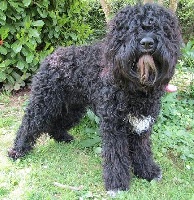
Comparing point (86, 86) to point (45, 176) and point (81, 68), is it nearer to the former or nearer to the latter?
point (81, 68)

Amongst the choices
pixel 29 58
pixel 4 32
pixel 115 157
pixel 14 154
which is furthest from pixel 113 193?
pixel 4 32

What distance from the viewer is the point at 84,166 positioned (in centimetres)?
432

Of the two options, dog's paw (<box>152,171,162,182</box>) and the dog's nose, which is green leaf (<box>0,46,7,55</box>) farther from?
the dog's nose

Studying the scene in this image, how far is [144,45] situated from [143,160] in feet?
4.90

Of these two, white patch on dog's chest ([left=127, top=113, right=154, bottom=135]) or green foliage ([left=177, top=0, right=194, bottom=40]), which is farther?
green foliage ([left=177, top=0, right=194, bottom=40])

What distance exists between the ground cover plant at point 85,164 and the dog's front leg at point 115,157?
0.13 m

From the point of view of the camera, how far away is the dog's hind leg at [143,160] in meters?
3.97

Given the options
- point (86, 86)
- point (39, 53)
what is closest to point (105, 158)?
point (86, 86)

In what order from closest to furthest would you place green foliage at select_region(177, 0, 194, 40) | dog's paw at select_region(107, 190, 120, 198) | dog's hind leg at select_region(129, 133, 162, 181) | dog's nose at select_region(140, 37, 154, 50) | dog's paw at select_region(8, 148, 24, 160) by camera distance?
dog's nose at select_region(140, 37, 154, 50) < dog's paw at select_region(107, 190, 120, 198) < dog's hind leg at select_region(129, 133, 162, 181) < dog's paw at select_region(8, 148, 24, 160) < green foliage at select_region(177, 0, 194, 40)

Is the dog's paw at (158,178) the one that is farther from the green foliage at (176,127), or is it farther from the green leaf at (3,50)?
the green leaf at (3,50)

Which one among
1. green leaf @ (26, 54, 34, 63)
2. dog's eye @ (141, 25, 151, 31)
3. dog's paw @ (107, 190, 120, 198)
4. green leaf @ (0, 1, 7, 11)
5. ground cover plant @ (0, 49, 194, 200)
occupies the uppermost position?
dog's eye @ (141, 25, 151, 31)

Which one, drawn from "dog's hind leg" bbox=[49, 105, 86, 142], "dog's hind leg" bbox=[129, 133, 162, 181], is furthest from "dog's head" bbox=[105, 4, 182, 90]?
"dog's hind leg" bbox=[49, 105, 86, 142]

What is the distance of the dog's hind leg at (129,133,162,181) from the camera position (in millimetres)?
3969

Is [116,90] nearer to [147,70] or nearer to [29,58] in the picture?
[147,70]
